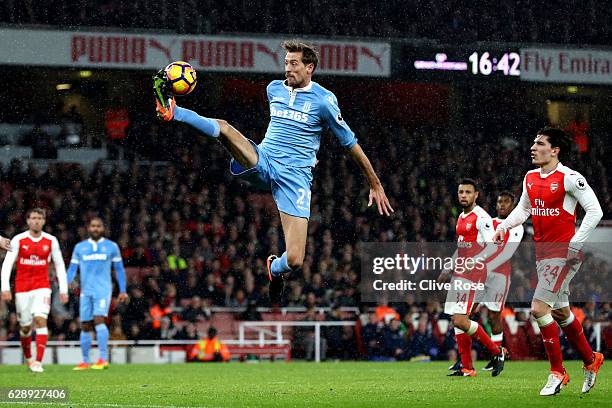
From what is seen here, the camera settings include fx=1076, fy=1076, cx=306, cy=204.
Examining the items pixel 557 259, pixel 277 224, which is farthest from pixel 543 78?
pixel 557 259

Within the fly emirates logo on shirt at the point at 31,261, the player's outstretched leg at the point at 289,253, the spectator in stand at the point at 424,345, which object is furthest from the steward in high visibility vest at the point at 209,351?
the player's outstretched leg at the point at 289,253

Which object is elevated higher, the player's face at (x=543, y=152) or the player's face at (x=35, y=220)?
the player's face at (x=543, y=152)

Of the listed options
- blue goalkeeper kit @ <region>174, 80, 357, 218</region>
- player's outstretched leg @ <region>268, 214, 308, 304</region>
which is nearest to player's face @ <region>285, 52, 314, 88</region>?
blue goalkeeper kit @ <region>174, 80, 357, 218</region>

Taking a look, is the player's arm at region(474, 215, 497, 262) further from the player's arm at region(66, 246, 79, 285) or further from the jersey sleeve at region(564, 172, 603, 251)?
the player's arm at region(66, 246, 79, 285)

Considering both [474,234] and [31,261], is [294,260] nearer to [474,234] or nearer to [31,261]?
[474,234]

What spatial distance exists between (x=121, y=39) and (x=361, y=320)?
863 centimetres

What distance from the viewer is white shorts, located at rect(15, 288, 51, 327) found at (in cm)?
1447

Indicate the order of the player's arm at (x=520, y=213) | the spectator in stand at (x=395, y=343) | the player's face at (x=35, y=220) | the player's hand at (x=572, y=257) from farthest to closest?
the spectator in stand at (x=395, y=343) < the player's face at (x=35, y=220) < the player's arm at (x=520, y=213) < the player's hand at (x=572, y=257)

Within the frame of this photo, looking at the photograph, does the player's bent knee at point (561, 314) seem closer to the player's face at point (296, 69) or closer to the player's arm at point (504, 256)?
the player's face at point (296, 69)

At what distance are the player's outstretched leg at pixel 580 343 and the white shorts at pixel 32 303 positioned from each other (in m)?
7.64

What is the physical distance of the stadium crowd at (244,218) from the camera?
19172 millimetres

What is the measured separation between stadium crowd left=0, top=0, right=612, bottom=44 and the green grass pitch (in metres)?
11.8

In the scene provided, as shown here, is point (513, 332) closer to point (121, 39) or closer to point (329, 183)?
point (329, 183)

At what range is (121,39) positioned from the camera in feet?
77.0
